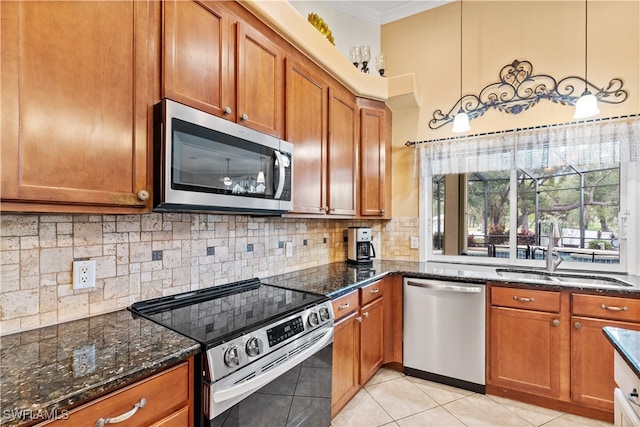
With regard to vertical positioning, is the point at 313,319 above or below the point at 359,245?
below

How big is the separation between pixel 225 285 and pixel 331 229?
1.32 metres

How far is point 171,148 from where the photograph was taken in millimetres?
1240

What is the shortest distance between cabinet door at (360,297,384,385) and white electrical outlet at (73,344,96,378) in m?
1.61

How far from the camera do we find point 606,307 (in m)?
1.97

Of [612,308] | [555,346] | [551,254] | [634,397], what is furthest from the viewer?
[551,254]

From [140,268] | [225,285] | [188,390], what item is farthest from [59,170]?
[225,285]

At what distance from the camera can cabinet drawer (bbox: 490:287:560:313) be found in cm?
212

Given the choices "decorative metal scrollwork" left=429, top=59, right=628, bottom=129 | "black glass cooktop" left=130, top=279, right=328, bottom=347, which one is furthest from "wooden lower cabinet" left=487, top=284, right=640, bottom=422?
"decorative metal scrollwork" left=429, top=59, right=628, bottom=129

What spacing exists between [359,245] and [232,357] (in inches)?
75.9

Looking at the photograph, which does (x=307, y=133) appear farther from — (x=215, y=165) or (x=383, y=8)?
(x=383, y=8)

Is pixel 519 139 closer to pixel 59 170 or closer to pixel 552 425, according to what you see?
pixel 552 425

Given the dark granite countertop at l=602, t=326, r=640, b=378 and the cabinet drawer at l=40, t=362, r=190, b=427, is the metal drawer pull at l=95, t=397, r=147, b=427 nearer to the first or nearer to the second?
the cabinet drawer at l=40, t=362, r=190, b=427

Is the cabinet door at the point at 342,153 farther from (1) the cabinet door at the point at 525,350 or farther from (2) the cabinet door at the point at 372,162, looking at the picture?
(1) the cabinet door at the point at 525,350

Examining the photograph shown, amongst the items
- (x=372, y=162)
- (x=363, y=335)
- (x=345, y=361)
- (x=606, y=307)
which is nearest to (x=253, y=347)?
(x=345, y=361)
